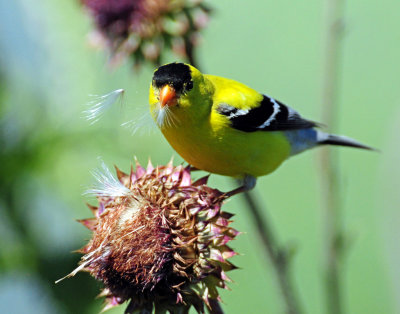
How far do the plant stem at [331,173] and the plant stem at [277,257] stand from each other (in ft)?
0.59

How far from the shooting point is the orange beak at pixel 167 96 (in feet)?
4.79

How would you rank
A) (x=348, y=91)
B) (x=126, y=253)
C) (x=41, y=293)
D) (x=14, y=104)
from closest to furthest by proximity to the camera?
(x=126, y=253) → (x=41, y=293) → (x=14, y=104) → (x=348, y=91)

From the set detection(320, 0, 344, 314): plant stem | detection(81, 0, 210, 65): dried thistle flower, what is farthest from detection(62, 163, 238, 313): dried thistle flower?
detection(81, 0, 210, 65): dried thistle flower

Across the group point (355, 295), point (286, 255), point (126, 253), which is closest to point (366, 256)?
point (355, 295)

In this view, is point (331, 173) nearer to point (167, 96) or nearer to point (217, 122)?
point (217, 122)

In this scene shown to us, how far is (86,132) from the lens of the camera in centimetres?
219

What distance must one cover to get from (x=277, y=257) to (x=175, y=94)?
2.21ft

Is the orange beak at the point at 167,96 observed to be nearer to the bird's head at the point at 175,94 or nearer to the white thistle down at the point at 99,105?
the bird's head at the point at 175,94

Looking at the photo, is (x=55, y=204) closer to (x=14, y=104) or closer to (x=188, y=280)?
(x=14, y=104)

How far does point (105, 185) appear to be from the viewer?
1430mm

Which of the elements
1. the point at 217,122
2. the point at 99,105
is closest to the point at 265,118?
the point at 217,122

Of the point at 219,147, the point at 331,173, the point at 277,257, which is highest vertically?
the point at 219,147

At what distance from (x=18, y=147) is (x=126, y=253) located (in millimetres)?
935

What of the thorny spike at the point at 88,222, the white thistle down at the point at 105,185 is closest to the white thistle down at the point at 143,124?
the white thistle down at the point at 105,185
